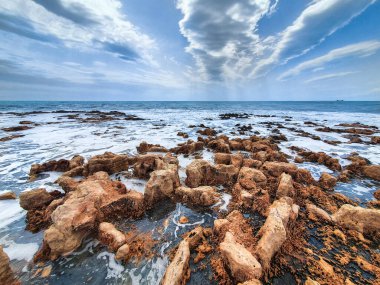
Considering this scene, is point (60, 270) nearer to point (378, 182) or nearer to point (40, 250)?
point (40, 250)

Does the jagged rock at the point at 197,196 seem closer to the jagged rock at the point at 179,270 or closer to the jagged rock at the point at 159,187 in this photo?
the jagged rock at the point at 159,187

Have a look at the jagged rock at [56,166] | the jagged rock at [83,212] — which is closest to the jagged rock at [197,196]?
the jagged rock at [83,212]

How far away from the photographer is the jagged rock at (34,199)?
5074 millimetres

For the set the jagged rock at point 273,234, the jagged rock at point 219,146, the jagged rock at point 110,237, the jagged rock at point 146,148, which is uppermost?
the jagged rock at point 273,234

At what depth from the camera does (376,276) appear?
11.0 feet

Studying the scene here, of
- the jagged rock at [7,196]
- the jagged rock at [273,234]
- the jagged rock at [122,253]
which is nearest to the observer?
the jagged rock at [273,234]

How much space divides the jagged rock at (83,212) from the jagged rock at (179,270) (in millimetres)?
2051

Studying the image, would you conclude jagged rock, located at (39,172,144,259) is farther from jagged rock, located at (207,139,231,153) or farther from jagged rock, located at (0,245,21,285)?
jagged rock, located at (207,139,231,153)

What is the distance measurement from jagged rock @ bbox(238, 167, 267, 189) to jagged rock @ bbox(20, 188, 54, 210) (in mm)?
6053

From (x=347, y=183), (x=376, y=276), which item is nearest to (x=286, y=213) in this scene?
(x=376, y=276)

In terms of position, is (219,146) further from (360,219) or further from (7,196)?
(7,196)

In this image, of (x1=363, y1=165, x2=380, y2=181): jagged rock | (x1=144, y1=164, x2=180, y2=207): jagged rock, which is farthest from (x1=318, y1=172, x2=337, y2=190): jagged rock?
(x1=144, y1=164, x2=180, y2=207): jagged rock

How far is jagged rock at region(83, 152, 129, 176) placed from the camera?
7414mm

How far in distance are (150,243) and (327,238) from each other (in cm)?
409
